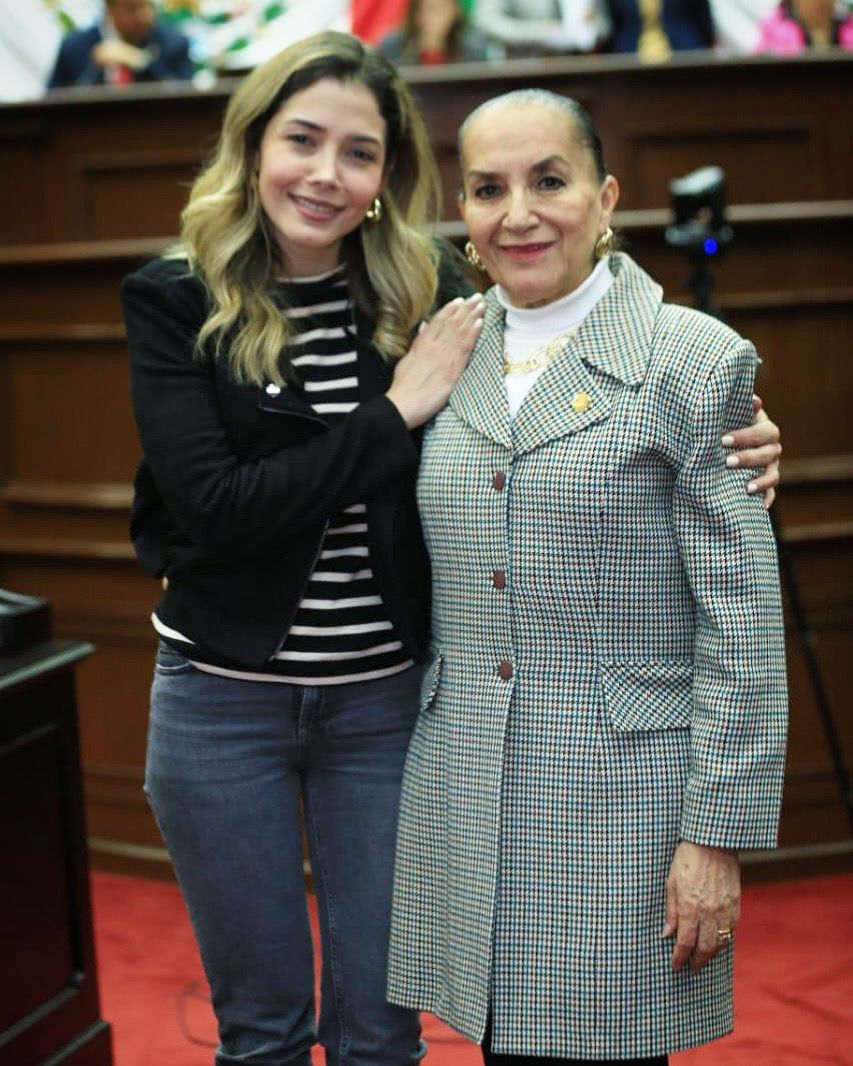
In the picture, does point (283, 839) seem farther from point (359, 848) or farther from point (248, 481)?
point (248, 481)

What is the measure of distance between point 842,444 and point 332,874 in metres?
1.94

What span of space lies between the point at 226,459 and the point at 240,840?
433 mm

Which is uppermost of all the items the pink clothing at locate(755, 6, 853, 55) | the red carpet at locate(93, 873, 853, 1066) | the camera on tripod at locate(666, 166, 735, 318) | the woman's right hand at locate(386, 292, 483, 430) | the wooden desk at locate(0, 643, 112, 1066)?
the pink clothing at locate(755, 6, 853, 55)

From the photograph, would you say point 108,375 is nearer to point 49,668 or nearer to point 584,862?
point 49,668

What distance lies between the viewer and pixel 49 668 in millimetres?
2213

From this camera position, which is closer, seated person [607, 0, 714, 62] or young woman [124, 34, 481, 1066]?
young woman [124, 34, 481, 1066]

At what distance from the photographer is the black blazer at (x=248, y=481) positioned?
162cm

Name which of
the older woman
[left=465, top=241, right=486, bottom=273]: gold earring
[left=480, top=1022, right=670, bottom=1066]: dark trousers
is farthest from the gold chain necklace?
[left=480, top=1022, right=670, bottom=1066]: dark trousers

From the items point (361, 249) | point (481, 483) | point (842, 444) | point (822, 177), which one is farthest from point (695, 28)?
point (481, 483)

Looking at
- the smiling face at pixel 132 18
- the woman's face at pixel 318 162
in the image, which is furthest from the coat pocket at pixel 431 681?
the smiling face at pixel 132 18

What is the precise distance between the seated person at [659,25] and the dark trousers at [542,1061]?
355 centimetres

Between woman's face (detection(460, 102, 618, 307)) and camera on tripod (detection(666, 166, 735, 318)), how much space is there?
117 cm

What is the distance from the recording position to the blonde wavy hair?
1685 mm

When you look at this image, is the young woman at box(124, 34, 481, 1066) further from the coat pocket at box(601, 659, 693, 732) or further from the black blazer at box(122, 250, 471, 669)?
the coat pocket at box(601, 659, 693, 732)
